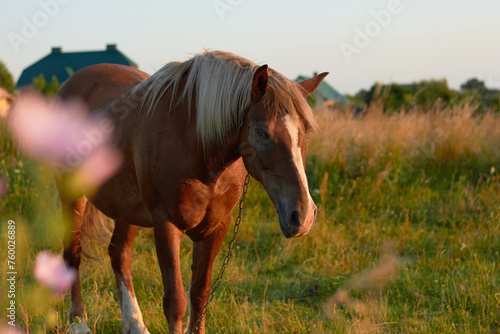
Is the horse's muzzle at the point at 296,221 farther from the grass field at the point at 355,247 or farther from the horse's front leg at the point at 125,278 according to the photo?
the horse's front leg at the point at 125,278

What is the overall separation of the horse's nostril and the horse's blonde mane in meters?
0.46

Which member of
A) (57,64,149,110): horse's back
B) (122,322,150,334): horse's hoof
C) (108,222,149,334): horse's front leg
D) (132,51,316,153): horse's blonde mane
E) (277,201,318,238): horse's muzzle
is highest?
(132,51,316,153): horse's blonde mane

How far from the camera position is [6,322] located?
3133 mm

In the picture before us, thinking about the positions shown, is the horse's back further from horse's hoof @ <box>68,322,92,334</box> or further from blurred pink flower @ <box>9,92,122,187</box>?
horse's hoof @ <box>68,322,92,334</box>

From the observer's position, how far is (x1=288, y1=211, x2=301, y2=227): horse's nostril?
80.1 inches

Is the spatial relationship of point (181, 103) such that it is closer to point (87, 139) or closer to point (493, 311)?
point (87, 139)

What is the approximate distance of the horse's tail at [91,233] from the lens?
12.0ft

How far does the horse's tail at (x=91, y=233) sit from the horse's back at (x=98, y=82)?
0.84 meters

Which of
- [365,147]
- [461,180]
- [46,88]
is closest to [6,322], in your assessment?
[365,147]

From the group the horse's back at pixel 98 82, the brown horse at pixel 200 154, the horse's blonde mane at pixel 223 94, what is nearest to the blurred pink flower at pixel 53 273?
the brown horse at pixel 200 154

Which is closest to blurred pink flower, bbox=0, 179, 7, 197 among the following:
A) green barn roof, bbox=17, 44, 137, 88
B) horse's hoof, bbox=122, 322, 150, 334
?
horse's hoof, bbox=122, 322, 150, 334

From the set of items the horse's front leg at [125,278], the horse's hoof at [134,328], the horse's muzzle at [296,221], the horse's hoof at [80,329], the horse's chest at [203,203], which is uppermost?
the horse's muzzle at [296,221]

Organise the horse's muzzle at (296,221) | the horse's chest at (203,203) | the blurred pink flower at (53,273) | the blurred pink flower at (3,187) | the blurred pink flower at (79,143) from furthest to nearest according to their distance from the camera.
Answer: the blurred pink flower at (3,187)
the blurred pink flower at (53,273)
the blurred pink flower at (79,143)
the horse's chest at (203,203)
the horse's muzzle at (296,221)

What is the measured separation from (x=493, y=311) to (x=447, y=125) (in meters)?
4.39
